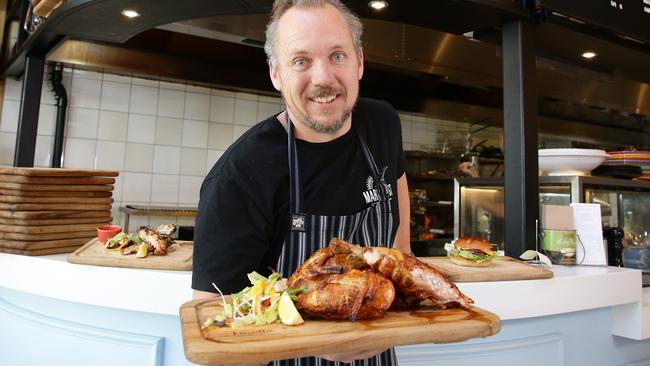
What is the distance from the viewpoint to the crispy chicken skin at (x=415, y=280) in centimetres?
87

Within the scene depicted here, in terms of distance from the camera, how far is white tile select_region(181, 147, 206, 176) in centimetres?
432

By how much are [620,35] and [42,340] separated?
3.24 meters

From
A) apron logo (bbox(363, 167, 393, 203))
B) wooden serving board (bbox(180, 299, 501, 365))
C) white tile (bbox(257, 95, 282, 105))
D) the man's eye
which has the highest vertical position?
white tile (bbox(257, 95, 282, 105))

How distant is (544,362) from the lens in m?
1.56

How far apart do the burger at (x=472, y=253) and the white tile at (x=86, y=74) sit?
3.82 meters

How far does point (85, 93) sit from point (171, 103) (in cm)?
77

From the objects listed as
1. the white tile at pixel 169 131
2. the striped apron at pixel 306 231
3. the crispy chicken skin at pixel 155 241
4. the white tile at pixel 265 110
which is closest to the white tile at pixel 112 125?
the white tile at pixel 169 131

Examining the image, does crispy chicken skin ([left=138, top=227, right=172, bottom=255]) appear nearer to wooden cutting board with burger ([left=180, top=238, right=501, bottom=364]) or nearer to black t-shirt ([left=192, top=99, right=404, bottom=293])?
black t-shirt ([left=192, top=99, right=404, bottom=293])

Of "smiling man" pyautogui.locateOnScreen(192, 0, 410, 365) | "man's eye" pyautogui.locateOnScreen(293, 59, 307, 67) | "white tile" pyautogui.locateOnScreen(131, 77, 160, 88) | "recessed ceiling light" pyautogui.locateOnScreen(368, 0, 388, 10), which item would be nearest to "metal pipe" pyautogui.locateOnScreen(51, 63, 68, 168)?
"white tile" pyautogui.locateOnScreen(131, 77, 160, 88)

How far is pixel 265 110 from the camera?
4.70m

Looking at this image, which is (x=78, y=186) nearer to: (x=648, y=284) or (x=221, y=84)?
(x=221, y=84)

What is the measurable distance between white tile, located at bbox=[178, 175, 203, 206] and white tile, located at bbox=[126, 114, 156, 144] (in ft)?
1.69

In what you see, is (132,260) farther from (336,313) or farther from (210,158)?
(210,158)

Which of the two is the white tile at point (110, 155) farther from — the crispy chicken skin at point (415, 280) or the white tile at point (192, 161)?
the crispy chicken skin at point (415, 280)
